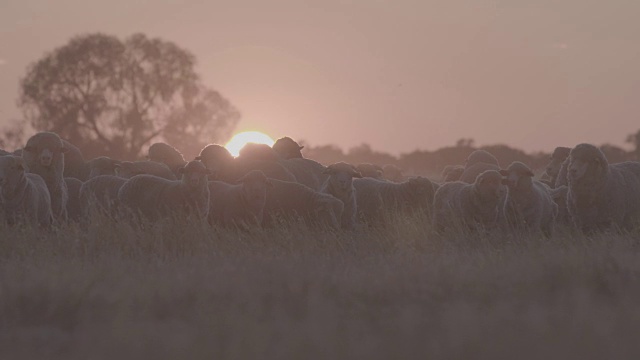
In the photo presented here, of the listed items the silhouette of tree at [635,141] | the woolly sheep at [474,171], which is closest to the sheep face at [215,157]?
the woolly sheep at [474,171]

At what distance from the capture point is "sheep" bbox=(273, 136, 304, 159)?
69.0 ft

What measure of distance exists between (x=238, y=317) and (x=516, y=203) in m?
8.03

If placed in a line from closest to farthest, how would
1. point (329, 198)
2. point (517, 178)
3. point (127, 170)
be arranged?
point (517, 178), point (329, 198), point (127, 170)

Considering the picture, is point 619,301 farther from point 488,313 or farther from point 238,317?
point 238,317

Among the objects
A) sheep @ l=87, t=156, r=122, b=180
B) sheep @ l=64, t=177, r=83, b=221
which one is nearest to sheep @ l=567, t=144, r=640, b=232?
sheep @ l=64, t=177, r=83, b=221

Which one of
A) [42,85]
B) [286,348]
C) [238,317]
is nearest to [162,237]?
[238,317]

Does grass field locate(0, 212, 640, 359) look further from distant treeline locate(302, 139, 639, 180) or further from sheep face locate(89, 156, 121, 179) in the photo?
distant treeline locate(302, 139, 639, 180)

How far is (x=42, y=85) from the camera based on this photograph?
144 feet

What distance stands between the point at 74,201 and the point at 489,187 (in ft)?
21.3

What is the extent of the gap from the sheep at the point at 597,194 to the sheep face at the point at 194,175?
5070 mm

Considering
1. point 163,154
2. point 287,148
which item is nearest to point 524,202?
point 287,148

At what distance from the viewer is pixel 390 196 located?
16531 millimetres

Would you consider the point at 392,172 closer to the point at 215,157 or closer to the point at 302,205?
the point at 215,157

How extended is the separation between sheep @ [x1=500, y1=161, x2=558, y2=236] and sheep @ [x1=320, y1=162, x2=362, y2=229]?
2.37 m
